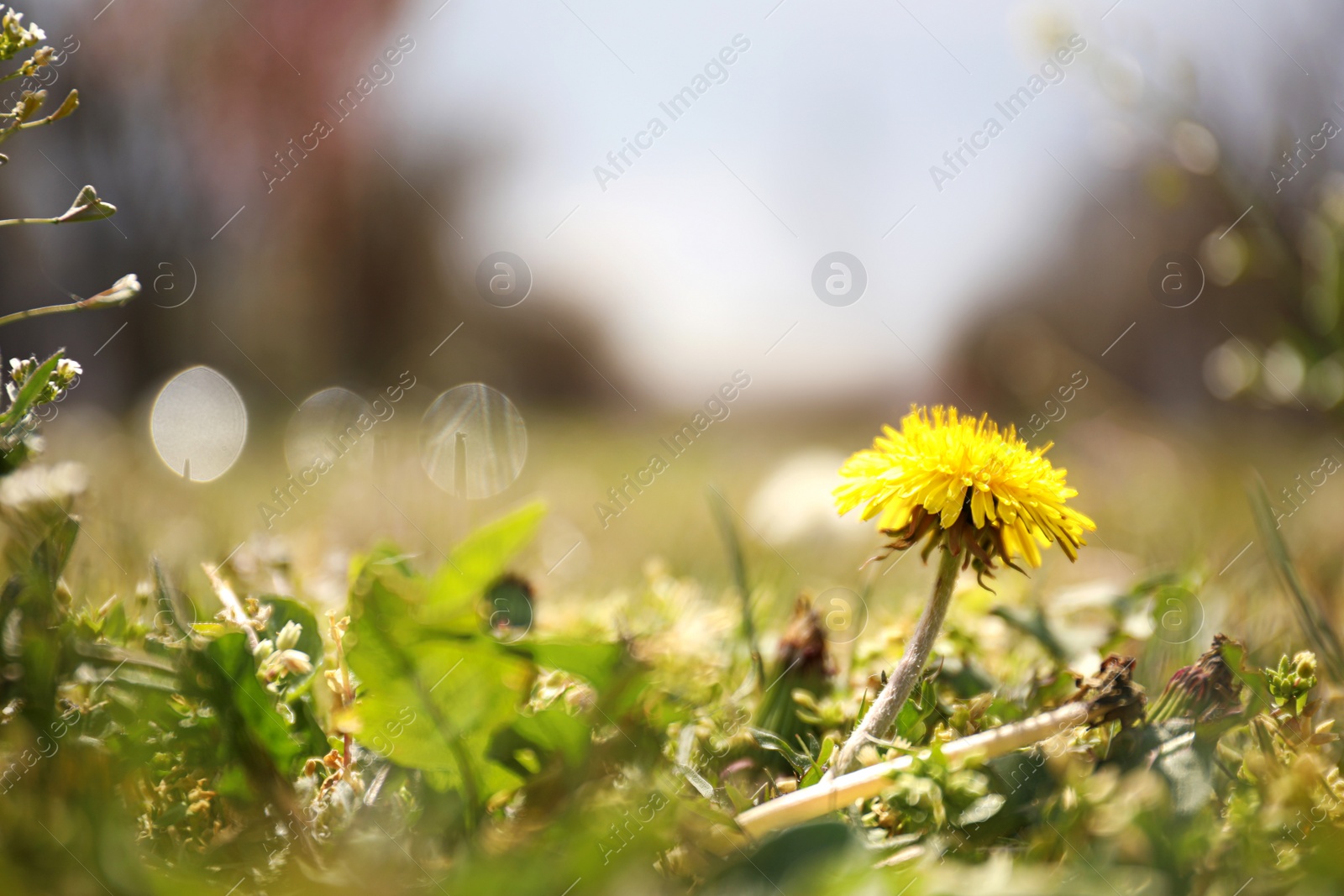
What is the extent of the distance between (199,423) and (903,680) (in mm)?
4457

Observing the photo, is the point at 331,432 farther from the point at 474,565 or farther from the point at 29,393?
the point at 474,565

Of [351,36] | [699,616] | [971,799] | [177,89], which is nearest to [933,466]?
[971,799]

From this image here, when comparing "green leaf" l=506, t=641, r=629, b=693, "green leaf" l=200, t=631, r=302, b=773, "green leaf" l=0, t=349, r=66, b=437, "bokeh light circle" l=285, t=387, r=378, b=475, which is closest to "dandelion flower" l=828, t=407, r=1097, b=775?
"green leaf" l=506, t=641, r=629, b=693

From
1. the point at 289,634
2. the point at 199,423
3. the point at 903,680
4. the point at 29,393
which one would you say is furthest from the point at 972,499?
the point at 199,423

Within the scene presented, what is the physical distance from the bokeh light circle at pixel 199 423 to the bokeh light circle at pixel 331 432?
0.82ft

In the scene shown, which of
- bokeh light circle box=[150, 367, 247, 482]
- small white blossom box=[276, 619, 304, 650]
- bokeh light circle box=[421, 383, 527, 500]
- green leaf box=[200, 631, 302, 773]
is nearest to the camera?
green leaf box=[200, 631, 302, 773]

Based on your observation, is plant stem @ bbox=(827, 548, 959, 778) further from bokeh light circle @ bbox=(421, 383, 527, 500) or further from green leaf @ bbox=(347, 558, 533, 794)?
bokeh light circle @ bbox=(421, 383, 527, 500)

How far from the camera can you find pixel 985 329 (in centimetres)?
573

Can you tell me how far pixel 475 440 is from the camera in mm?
4367

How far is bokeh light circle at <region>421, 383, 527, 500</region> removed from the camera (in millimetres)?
2988

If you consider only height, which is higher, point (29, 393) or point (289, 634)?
point (29, 393)

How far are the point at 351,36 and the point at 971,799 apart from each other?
6.94 meters

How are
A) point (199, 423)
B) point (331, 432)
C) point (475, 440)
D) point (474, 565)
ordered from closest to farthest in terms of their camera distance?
point (474, 565) < point (331, 432) < point (199, 423) < point (475, 440)

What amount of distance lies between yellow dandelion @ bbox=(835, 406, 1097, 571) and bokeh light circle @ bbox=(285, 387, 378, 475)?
1.99m
